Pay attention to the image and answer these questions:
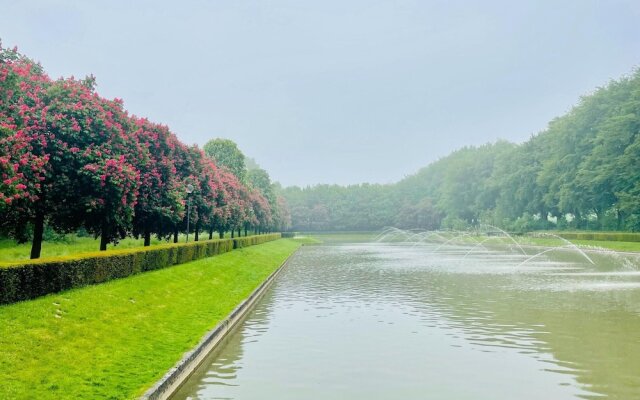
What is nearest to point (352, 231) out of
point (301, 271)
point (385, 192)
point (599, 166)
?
point (385, 192)

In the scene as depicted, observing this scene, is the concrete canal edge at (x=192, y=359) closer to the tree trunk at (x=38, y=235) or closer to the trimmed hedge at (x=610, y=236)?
the tree trunk at (x=38, y=235)

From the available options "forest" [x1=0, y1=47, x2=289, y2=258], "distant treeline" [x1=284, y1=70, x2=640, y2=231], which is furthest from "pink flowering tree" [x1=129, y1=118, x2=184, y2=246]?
"distant treeline" [x1=284, y1=70, x2=640, y2=231]

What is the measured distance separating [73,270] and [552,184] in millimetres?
79034

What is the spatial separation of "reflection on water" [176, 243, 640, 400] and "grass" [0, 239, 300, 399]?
3.40 ft

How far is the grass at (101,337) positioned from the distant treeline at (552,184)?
5736cm

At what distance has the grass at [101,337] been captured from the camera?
9.06 metres

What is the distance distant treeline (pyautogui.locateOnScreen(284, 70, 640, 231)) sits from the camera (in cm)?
6631

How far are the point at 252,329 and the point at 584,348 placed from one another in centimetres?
821

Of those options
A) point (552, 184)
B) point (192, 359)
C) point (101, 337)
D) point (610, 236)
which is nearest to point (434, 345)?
point (192, 359)

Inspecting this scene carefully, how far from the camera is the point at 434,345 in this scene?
1252 cm

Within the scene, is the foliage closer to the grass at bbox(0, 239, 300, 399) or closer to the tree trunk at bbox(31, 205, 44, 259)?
the tree trunk at bbox(31, 205, 44, 259)

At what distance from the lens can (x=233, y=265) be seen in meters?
33.0

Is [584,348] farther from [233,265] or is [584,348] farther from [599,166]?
[599,166]

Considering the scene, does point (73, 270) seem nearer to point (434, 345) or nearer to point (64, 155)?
point (64, 155)
